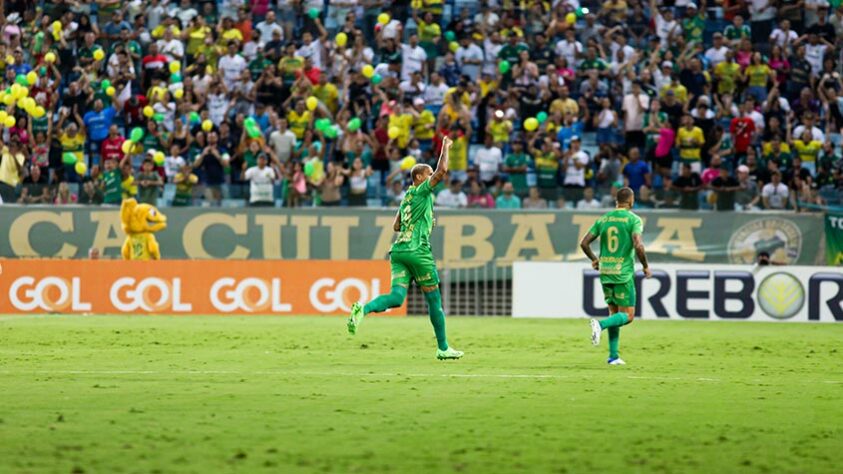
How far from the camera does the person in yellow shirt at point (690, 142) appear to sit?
28.3 metres

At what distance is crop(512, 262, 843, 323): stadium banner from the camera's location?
1029 inches

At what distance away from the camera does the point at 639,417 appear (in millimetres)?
10469

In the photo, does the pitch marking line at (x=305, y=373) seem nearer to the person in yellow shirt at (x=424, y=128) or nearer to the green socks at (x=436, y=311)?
the green socks at (x=436, y=311)

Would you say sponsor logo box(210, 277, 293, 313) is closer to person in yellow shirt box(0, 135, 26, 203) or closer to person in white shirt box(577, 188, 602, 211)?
person in yellow shirt box(0, 135, 26, 203)

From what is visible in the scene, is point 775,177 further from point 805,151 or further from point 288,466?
point 288,466

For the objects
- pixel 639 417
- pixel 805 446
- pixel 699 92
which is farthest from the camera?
pixel 699 92

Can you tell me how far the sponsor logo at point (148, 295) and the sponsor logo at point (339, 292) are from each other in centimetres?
253

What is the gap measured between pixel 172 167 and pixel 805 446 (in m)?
20.8

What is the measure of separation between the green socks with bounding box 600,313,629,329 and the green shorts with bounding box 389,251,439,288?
1.96 m

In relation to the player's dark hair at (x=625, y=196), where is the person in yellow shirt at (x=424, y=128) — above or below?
above

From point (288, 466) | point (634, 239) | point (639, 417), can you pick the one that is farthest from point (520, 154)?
point (288, 466)

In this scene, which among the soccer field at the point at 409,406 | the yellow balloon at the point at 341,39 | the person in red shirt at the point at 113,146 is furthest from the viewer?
the yellow balloon at the point at 341,39

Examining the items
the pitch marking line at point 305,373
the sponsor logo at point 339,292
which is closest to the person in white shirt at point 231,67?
the sponsor logo at point 339,292

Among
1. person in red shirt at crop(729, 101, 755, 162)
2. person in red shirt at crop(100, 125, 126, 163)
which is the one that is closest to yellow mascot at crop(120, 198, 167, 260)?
person in red shirt at crop(100, 125, 126, 163)
